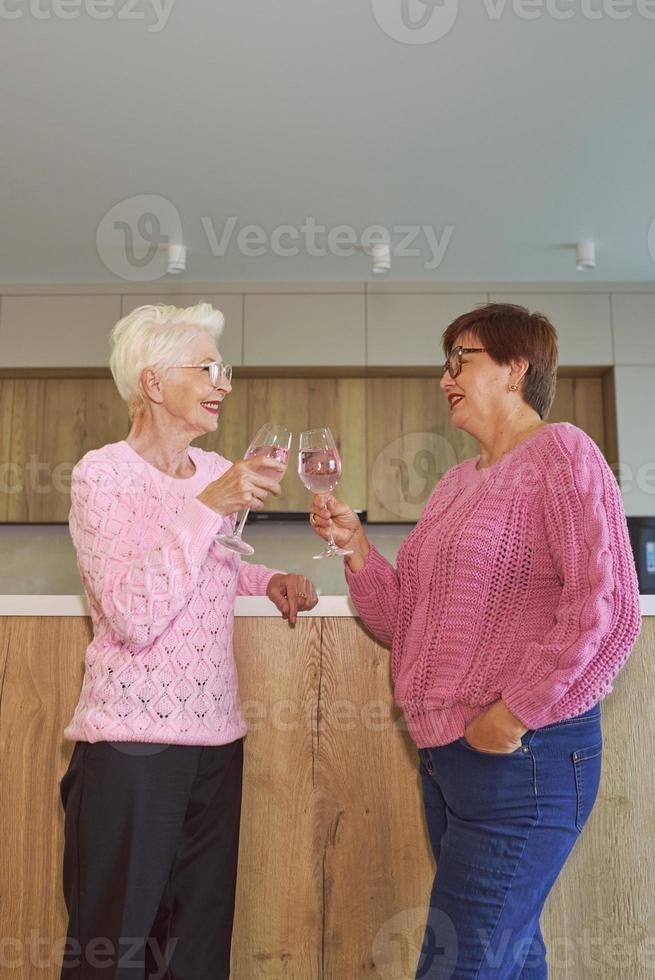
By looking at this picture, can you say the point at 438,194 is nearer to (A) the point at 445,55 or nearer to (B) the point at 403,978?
(A) the point at 445,55

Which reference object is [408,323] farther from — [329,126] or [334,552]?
[334,552]

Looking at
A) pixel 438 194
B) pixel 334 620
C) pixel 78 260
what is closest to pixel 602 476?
pixel 334 620

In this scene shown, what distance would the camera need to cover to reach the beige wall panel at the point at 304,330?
4078 mm

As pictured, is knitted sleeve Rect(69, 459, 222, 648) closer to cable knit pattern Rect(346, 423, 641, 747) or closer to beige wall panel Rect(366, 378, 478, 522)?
cable knit pattern Rect(346, 423, 641, 747)

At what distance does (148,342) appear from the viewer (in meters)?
1.47

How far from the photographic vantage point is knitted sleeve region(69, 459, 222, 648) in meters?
1.23

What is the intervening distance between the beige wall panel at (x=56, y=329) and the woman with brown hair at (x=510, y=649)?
3.07 m

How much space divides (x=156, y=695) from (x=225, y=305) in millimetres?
3075

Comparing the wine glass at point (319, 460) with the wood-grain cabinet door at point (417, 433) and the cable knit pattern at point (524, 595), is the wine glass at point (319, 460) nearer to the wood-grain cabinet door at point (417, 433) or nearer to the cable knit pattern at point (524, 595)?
the cable knit pattern at point (524, 595)

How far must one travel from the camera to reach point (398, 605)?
4.83 feet

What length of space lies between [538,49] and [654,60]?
335 mm

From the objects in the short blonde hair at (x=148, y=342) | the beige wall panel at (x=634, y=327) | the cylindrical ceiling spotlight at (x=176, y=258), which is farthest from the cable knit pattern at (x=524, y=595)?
the beige wall panel at (x=634, y=327)

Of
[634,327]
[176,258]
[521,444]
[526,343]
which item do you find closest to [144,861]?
[521,444]

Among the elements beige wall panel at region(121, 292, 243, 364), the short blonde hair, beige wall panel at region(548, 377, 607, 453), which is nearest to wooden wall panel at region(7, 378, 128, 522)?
beige wall panel at region(121, 292, 243, 364)
